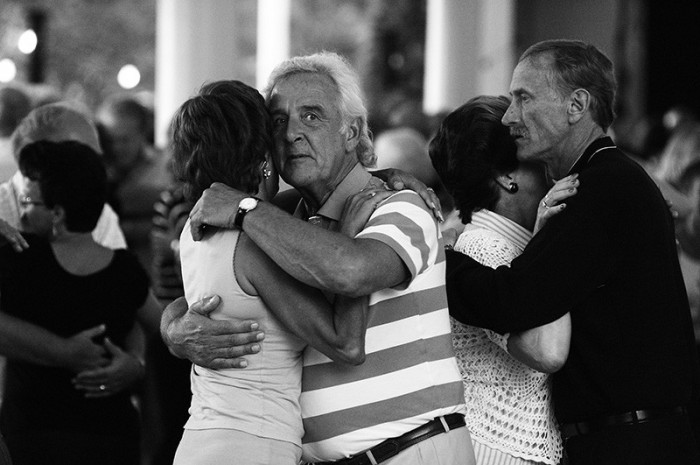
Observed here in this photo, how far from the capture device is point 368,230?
2.33 metres

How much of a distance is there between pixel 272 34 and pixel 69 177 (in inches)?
335

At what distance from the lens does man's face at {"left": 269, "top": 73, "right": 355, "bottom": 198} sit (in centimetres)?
255

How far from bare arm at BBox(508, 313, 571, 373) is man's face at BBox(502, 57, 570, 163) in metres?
0.45

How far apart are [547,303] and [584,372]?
0.22 m

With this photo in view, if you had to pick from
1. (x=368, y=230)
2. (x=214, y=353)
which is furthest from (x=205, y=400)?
(x=368, y=230)

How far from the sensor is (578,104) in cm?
267

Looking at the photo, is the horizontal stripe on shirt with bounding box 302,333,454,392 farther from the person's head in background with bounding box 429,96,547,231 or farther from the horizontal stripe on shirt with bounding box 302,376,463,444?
the person's head in background with bounding box 429,96,547,231

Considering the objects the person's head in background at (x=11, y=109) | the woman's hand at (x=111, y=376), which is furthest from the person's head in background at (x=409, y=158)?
the woman's hand at (x=111, y=376)

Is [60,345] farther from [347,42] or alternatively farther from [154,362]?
[347,42]

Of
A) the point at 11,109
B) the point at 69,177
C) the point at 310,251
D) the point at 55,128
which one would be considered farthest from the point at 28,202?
the point at 11,109

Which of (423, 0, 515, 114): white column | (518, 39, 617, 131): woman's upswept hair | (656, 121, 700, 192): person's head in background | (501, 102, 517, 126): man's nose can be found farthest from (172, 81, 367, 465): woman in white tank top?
(423, 0, 515, 114): white column

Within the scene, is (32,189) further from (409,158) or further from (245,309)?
(409,158)

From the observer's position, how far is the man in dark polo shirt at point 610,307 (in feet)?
8.25

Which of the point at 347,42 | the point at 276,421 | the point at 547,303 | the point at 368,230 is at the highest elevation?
the point at 368,230
